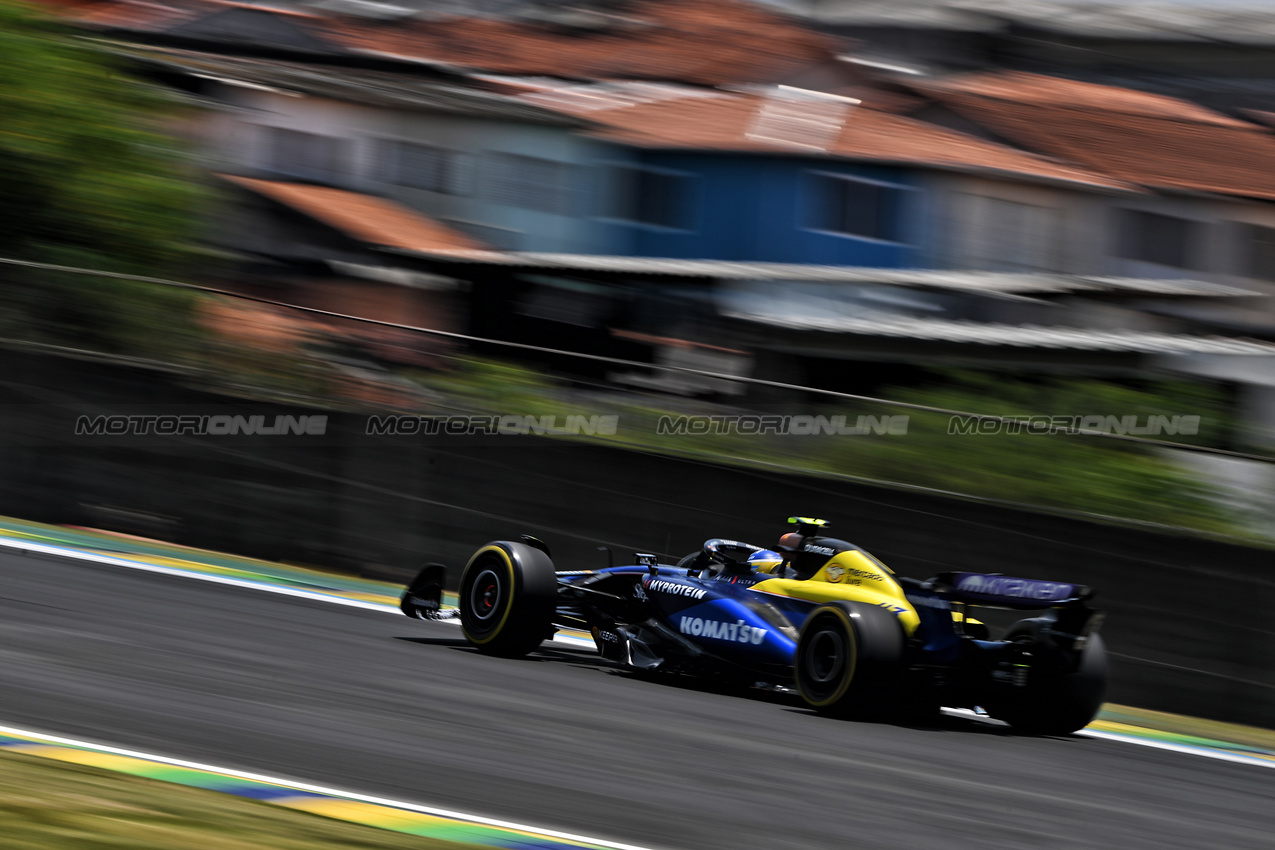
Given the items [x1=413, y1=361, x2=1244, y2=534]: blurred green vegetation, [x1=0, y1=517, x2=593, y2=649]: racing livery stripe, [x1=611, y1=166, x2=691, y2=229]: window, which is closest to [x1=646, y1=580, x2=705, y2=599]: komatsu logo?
[x1=0, y1=517, x2=593, y2=649]: racing livery stripe

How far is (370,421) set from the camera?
12.8 metres

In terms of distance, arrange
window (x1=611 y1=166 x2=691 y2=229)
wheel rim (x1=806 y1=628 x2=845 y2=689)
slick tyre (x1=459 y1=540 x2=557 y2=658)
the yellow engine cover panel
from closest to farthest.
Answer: wheel rim (x1=806 y1=628 x2=845 y2=689), the yellow engine cover panel, slick tyre (x1=459 y1=540 x2=557 y2=658), window (x1=611 y1=166 x2=691 y2=229)

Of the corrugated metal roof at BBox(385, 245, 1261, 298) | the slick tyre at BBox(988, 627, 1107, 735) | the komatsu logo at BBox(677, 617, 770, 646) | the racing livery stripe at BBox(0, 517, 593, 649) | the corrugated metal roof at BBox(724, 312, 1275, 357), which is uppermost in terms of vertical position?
the corrugated metal roof at BBox(385, 245, 1261, 298)

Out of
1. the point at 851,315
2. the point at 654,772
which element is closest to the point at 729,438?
the point at 654,772

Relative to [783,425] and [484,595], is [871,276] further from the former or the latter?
[484,595]

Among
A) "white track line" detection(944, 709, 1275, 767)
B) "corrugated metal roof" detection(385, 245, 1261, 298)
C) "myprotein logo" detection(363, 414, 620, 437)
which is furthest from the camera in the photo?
"corrugated metal roof" detection(385, 245, 1261, 298)

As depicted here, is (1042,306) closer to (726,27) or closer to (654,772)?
(726,27)

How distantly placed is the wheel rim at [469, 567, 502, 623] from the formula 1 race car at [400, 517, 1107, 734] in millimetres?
10

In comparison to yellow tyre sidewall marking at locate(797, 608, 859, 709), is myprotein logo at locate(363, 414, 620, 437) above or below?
above

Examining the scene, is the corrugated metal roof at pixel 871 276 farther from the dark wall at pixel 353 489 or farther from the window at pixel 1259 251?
the dark wall at pixel 353 489

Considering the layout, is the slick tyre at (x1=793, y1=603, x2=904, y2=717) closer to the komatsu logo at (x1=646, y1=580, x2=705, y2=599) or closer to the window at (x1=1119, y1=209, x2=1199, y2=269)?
the komatsu logo at (x1=646, y1=580, x2=705, y2=599)

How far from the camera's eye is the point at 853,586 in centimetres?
837

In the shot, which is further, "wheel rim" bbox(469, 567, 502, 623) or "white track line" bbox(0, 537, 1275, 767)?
"white track line" bbox(0, 537, 1275, 767)

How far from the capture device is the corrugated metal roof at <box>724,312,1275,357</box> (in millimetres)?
25969
